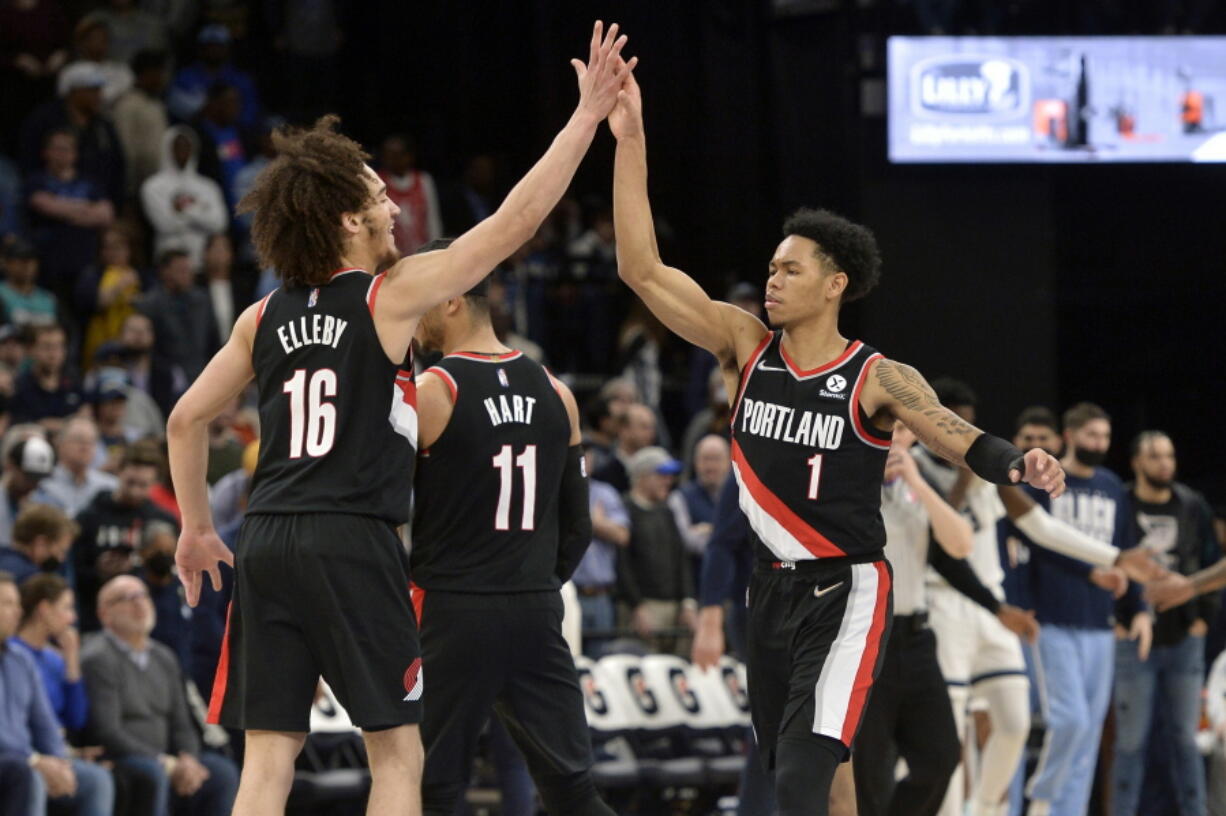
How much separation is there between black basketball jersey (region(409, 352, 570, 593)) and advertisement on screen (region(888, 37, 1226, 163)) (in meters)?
8.77

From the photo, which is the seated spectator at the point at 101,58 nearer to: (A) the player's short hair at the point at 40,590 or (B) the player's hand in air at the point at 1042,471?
(A) the player's short hair at the point at 40,590

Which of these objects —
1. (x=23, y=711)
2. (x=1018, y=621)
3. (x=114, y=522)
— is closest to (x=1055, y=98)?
(x=1018, y=621)

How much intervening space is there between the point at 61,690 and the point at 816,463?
5036 mm

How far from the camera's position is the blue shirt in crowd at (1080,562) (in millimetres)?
10562

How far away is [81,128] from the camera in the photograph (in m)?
13.9

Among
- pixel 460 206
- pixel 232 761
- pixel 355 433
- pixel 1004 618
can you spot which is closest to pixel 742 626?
pixel 1004 618

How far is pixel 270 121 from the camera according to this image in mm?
15734

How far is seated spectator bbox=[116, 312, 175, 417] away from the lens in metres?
12.5

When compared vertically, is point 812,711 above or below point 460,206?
below

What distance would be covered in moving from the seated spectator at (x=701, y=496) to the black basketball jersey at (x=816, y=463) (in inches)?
242

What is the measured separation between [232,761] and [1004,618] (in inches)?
165

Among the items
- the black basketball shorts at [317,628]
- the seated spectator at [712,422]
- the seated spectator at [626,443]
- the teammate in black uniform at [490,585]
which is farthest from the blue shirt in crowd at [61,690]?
the seated spectator at [712,422]

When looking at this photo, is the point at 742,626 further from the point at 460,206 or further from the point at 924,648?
the point at 460,206

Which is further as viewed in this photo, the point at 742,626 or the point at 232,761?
the point at 232,761
